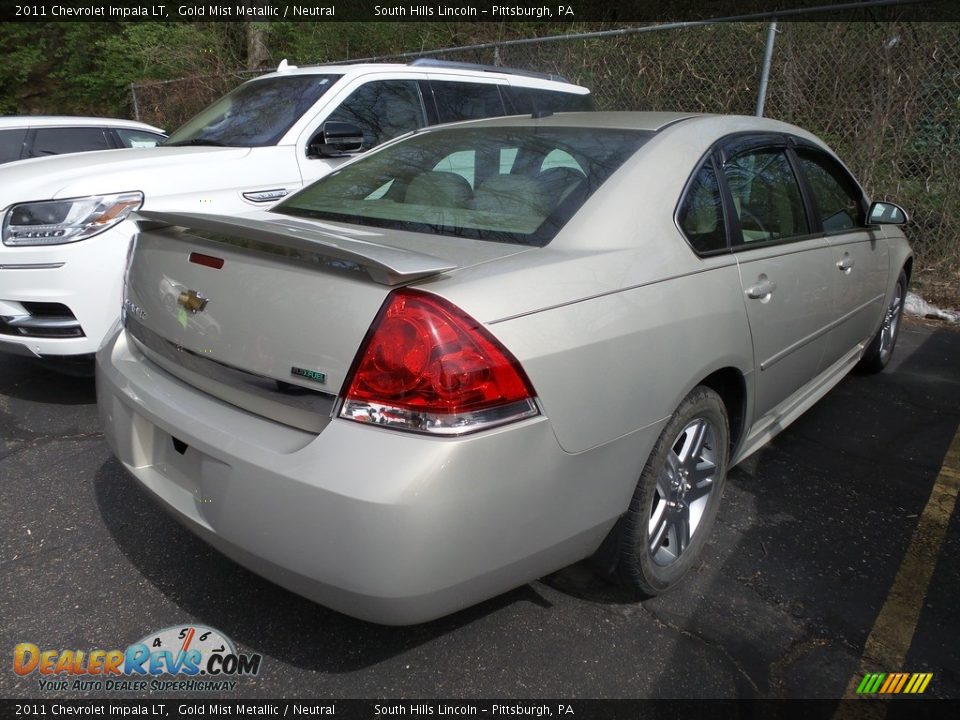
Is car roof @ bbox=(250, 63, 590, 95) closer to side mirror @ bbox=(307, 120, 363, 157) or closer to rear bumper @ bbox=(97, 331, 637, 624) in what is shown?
side mirror @ bbox=(307, 120, 363, 157)

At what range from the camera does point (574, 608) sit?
94.1 inches

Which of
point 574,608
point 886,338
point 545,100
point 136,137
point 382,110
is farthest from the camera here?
point 136,137

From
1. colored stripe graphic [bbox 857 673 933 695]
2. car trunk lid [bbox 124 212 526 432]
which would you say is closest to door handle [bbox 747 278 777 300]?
car trunk lid [bbox 124 212 526 432]

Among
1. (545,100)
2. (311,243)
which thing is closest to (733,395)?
(311,243)

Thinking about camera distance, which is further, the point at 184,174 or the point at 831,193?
Answer: the point at 184,174

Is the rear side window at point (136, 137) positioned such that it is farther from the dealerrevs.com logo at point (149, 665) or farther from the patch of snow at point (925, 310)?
the patch of snow at point (925, 310)

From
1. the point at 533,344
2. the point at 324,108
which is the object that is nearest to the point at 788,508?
the point at 533,344

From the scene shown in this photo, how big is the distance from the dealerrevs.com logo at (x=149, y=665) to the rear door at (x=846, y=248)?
2879 millimetres

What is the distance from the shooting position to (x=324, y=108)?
4.70 meters

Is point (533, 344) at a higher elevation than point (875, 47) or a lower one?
lower

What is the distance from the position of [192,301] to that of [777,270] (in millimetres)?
2084

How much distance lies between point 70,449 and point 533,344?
109 inches

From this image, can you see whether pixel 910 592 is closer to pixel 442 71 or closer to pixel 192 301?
pixel 192 301

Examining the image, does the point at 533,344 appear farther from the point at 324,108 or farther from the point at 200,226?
the point at 324,108
